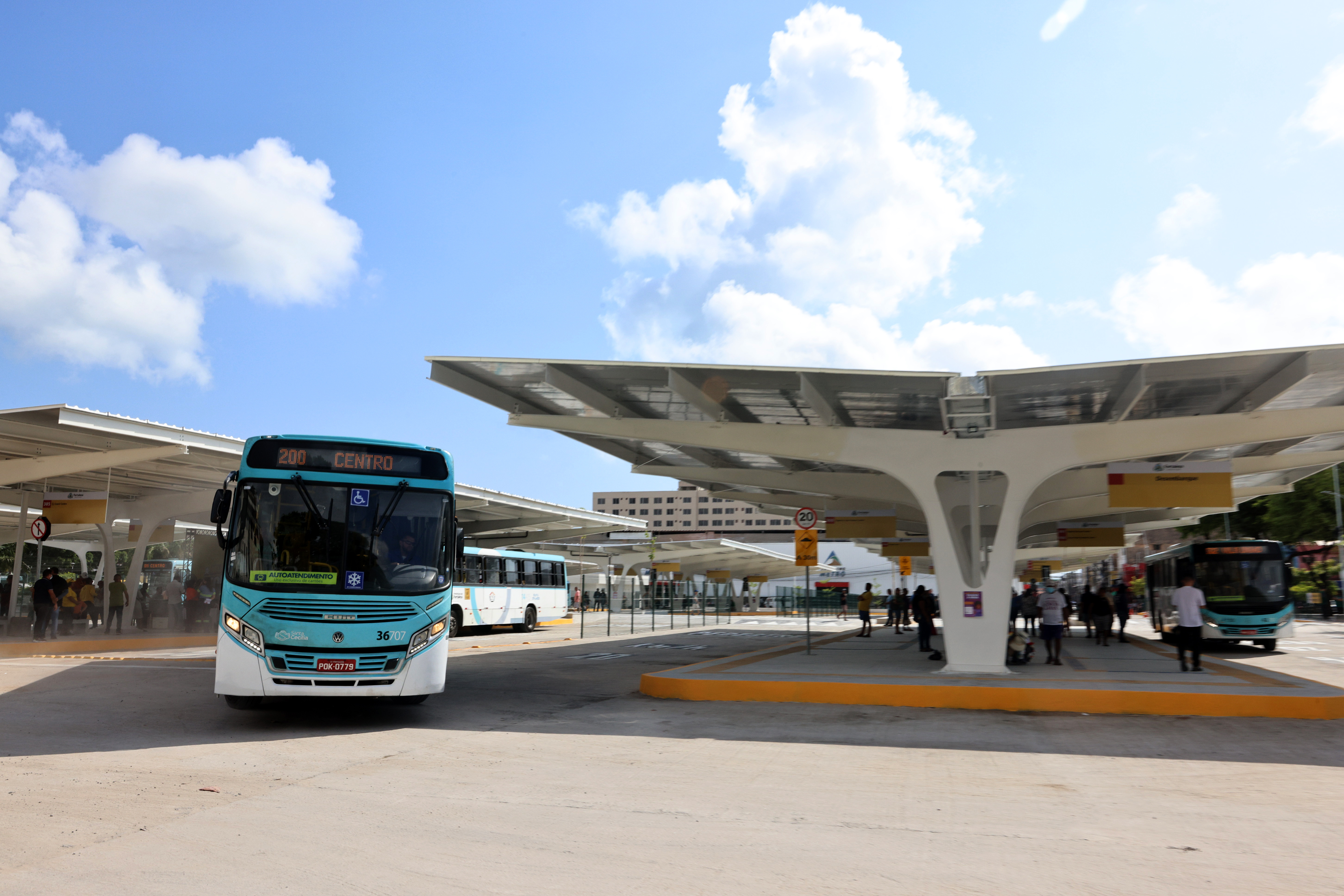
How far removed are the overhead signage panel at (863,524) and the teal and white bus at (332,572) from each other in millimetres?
17339

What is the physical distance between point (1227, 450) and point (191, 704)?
71.2ft

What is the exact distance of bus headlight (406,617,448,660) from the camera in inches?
383

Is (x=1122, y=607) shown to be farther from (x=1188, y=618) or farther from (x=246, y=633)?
(x=246, y=633)

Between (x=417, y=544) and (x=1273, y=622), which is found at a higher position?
(x=417, y=544)

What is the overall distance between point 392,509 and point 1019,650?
12.0 metres

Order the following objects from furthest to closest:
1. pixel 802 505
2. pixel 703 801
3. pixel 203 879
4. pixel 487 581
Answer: pixel 487 581 → pixel 802 505 → pixel 703 801 → pixel 203 879

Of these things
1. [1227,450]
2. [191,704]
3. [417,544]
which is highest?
[1227,450]

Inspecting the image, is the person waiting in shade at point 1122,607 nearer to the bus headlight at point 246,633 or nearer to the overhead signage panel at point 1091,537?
the overhead signage panel at point 1091,537

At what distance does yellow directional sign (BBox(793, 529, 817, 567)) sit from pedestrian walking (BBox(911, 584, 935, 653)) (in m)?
4.90

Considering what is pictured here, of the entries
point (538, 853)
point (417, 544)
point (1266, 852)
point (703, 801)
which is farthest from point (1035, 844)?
point (417, 544)

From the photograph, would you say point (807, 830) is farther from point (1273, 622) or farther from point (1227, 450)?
point (1273, 622)

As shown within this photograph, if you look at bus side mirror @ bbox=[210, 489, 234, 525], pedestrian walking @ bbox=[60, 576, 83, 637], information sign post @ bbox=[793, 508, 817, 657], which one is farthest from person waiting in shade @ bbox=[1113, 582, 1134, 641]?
pedestrian walking @ bbox=[60, 576, 83, 637]

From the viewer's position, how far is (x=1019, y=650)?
55.5 ft

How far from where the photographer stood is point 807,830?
572cm
